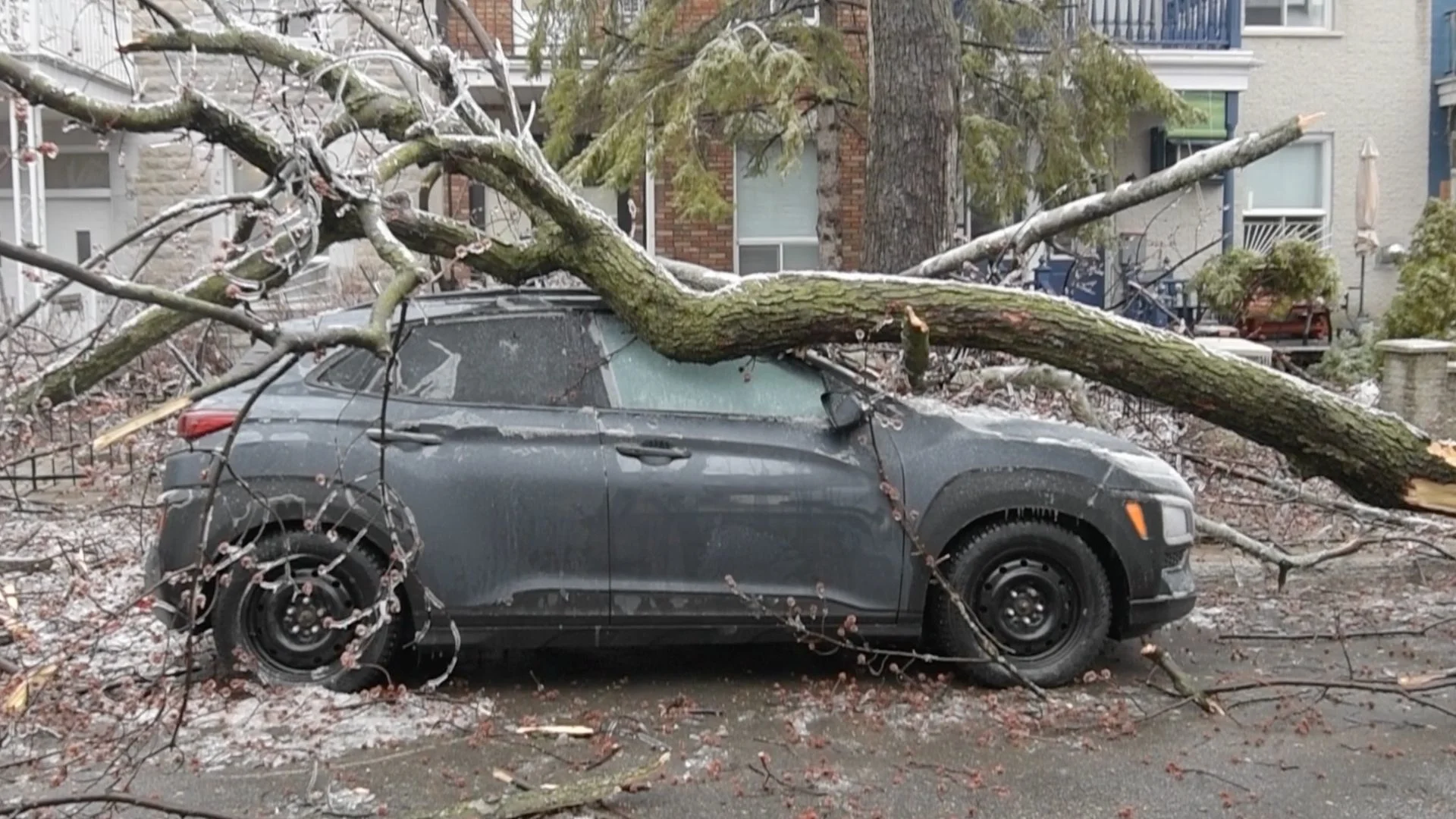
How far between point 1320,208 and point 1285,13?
2656 millimetres

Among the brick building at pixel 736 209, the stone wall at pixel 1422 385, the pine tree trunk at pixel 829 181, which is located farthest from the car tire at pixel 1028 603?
the brick building at pixel 736 209

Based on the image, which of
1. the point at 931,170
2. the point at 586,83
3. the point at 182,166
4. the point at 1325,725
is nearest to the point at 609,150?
the point at 586,83

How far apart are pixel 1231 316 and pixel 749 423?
12.4 metres

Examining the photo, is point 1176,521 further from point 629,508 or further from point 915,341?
point 629,508

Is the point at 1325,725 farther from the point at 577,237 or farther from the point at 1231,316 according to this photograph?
the point at 1231,316

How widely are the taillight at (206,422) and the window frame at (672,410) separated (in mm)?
1452

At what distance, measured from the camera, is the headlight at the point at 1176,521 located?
Result: 608 centimetres

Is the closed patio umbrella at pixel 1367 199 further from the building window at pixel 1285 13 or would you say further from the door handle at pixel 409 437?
the door handle at pixel 409 437

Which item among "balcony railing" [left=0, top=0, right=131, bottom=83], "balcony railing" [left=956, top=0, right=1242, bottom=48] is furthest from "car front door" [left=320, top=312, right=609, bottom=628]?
"balcony railing" [left=956, top=0, right=1242, bottom=48]

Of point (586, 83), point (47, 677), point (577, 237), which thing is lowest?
point (47, 677)

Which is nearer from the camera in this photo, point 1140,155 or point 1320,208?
point 1140,155

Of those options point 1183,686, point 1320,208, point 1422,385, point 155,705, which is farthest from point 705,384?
point 1320,208

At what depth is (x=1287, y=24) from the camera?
19.9 meters

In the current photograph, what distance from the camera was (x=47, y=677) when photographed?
13.6 ft
